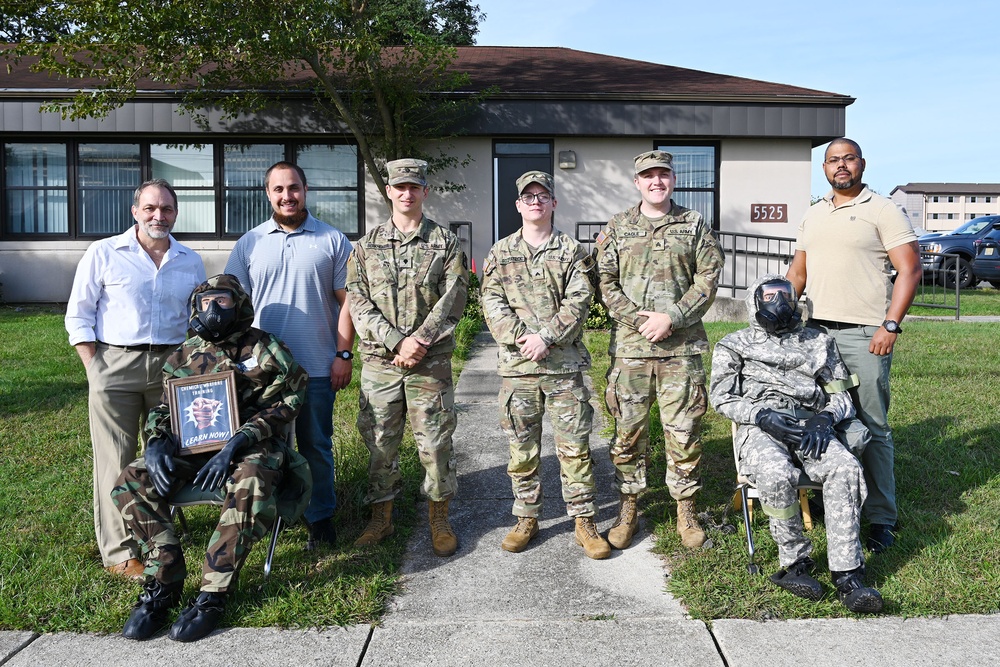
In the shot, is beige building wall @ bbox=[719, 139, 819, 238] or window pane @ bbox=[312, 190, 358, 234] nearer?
beige building wall @ bbox=[719, 139, 819, 238]

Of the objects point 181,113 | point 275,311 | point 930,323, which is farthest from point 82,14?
point 930,323

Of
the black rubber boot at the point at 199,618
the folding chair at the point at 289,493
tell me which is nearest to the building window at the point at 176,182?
the folding chair at the point at 289,493

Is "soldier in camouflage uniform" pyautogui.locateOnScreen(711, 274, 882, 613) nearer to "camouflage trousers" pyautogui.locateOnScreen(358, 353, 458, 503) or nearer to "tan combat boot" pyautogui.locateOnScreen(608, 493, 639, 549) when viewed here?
"tan combat boot" pyautogui.locateOnScreen(608, 493, 639, 549)

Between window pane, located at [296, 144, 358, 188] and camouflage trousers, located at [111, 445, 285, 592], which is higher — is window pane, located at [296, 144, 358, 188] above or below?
above

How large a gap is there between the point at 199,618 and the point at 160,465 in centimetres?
73

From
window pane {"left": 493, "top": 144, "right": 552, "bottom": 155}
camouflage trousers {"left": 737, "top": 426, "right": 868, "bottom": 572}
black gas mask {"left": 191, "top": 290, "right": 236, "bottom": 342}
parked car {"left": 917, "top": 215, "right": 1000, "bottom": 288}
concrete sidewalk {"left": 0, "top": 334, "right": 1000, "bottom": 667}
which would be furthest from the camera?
parked car {"left": 917, "top": 215, "right": 1000, "bottom": 288}

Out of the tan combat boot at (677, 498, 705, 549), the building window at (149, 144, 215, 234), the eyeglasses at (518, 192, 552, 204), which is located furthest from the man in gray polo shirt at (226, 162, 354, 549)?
the building window at (149, 144, 215, 234)

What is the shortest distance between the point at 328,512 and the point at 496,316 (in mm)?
1426

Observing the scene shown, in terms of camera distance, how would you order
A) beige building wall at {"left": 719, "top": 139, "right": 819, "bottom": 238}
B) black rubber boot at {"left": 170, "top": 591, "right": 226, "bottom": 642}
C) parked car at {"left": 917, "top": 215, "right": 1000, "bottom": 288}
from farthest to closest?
1. parked car at {"left": 917, "top": 215, "right": 1000, "bottom": 288}
2. beige building wall at {"left": 719, "top": 139, "right": 819, "bottom": 238}
3. black rubber boot at {"left": 170, "top": 591, "right": 226, "bottom": 642}

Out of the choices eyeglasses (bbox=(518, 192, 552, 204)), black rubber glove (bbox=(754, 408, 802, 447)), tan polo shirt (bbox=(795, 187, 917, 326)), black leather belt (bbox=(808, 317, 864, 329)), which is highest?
eyeglasses (bbox=(518, 192, 552, 204))

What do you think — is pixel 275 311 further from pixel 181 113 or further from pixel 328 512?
pixel 181 113

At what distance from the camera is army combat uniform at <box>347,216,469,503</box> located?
4215 millimetres

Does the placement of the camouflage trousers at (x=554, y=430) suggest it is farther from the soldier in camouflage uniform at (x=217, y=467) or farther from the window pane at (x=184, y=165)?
the window pane at (x=184, y=165)

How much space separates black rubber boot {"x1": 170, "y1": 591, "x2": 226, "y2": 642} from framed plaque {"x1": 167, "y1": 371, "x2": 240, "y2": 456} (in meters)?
0.74
